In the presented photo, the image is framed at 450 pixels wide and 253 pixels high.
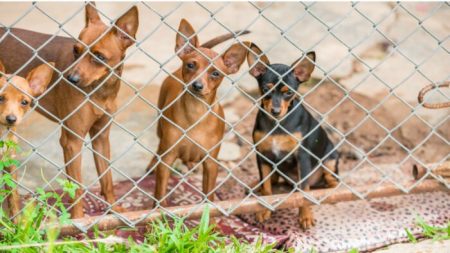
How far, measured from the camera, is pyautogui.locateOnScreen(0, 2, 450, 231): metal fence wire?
4129 millimetres

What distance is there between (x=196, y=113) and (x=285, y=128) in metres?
0.58

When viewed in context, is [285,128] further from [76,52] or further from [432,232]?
[76,52]

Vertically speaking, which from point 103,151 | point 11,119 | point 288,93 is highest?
point 288,93

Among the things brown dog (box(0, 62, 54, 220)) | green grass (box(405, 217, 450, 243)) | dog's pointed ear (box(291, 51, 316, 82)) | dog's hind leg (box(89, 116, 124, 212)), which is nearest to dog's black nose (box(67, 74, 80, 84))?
brown dog (box(0, 62, 54, 220))

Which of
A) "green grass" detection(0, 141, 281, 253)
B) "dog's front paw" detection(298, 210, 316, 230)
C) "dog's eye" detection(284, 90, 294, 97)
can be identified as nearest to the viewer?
"green grass" detection(0, 141, 281, 253)

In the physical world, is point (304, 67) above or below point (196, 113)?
above

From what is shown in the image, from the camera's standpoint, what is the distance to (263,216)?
4746 millimetres

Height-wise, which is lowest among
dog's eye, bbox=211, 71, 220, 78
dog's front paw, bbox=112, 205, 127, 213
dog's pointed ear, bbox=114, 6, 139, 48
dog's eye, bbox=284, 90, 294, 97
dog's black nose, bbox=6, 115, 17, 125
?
dog's front paw, bbox=112, 205, 127, 213

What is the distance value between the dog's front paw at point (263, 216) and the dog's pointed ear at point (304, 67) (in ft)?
2.74

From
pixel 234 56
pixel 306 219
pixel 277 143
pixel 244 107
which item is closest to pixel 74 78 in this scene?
pixel 234 56

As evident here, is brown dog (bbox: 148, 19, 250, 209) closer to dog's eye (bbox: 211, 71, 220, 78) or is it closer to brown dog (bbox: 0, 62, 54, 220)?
dog's eye (bbox: 211, 71, 220, 78)

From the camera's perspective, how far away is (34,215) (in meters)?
3.64

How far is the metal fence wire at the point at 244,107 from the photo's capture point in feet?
13.5

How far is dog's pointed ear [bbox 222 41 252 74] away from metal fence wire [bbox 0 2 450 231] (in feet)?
0.18
